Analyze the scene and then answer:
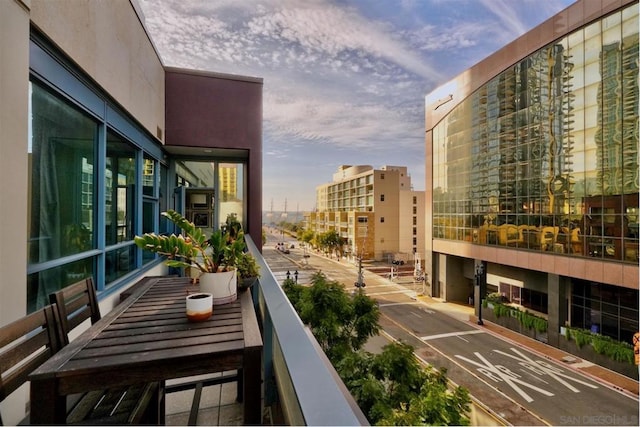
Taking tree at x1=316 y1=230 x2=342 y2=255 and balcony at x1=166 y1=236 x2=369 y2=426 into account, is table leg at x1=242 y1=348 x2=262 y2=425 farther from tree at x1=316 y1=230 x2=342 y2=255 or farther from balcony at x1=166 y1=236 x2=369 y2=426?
tree at x1=316 y1=230 x2=342 y2=255

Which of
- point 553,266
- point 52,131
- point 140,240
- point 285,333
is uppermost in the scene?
point 52,131

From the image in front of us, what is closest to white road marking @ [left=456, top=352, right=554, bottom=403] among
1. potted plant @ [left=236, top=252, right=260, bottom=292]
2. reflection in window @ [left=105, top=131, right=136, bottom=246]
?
potted plant @ [left=236, top=252, right=260, bottom=292]

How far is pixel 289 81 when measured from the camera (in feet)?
24.7

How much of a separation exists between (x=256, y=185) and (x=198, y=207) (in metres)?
1.73

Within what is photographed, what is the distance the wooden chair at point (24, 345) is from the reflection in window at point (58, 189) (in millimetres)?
956

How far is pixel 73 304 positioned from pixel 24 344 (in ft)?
2.09

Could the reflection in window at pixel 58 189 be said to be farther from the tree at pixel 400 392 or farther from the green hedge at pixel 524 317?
the green hedge at pixel 524 317

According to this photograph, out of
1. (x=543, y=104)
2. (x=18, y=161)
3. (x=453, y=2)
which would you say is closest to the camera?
(x=18, y=161)

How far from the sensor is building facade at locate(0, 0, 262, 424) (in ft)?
6.35

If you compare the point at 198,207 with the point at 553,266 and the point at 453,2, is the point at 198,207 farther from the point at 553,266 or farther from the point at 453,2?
the point at 553,266

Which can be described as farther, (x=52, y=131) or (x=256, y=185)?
(x=256, y=185)

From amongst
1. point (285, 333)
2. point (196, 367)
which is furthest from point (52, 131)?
point (285, 333)

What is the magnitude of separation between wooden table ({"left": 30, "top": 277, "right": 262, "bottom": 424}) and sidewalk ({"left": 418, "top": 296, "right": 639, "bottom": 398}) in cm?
1527

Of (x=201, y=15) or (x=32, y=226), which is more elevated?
(x=201, y=15)
